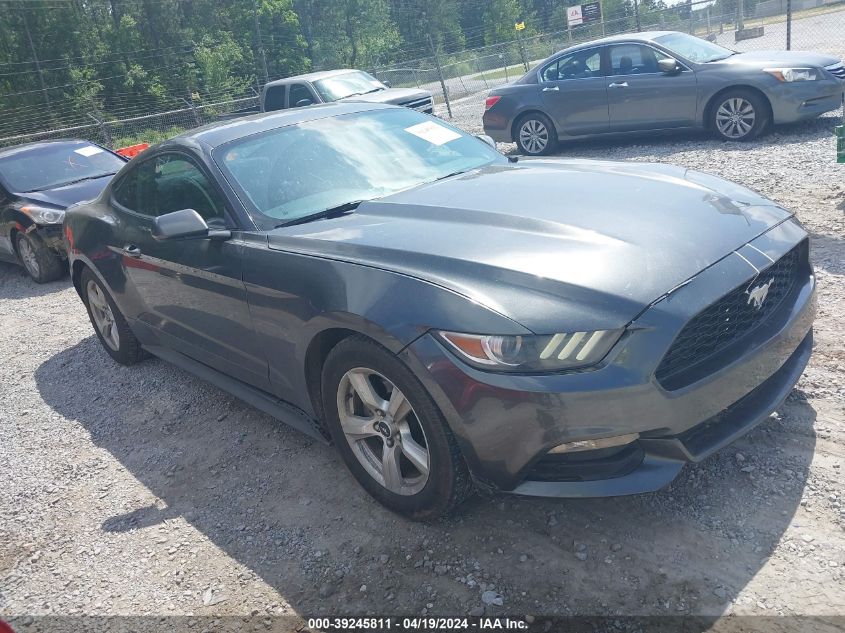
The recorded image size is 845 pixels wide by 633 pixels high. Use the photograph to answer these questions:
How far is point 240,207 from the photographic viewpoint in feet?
11.9

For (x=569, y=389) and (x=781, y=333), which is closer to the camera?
(x=569, y=389)

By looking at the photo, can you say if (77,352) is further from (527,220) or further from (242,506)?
(527,220)

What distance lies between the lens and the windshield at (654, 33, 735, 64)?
9.57 m

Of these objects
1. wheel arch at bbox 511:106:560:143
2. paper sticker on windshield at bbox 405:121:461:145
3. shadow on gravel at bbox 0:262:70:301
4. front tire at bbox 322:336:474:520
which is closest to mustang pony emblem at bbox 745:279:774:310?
front tire at bbox 322:336:474:520

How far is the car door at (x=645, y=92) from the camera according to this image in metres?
9.50

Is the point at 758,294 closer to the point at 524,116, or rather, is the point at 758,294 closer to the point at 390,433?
the point at 390,433

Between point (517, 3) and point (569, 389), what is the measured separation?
58.4 m

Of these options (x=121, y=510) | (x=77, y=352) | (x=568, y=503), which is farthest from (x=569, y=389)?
(x=77, y=352)

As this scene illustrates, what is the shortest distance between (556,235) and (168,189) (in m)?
2.47

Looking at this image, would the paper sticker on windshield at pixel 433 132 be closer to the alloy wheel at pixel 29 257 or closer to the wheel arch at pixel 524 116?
the alloy wheel at pixel 29 257

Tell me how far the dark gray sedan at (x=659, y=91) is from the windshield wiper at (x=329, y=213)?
7.22 meters

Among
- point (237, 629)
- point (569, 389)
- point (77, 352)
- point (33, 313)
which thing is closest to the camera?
point (569, 389)

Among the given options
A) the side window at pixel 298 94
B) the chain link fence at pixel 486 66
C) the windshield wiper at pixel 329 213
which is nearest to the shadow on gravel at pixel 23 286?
the windshield wiper at pixel 329 213

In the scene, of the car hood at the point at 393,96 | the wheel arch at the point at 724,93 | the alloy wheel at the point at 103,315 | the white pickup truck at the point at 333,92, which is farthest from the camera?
the white pickup truck at the point at 333,92
